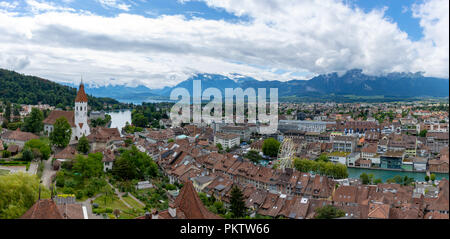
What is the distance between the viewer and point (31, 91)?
2692cm

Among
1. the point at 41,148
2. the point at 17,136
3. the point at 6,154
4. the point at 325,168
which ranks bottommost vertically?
the point at 325,168

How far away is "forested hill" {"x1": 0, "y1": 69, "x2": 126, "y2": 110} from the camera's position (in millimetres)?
24750

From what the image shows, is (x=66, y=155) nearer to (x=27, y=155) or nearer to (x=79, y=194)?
(x=27, y=155)

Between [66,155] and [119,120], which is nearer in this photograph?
[66,155]

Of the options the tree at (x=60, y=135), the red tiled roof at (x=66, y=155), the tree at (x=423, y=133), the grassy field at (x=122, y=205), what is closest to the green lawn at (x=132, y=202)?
the grassy field at (x=122, y=205)

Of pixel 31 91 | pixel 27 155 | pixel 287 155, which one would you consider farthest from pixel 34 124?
pixel 31 91

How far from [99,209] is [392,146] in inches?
599

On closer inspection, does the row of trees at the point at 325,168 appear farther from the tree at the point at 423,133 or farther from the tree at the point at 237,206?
the tree at the point at 423,133

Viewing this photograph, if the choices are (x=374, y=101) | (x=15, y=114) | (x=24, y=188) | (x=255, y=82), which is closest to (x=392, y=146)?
(x=24, y=188)

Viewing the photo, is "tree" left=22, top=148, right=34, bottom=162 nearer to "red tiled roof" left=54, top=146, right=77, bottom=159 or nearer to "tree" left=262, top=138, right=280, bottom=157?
"red tiled roof" left=54, top=146, right=77, bottom=159

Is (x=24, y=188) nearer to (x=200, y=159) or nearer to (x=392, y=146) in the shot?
(x=200, y=159)

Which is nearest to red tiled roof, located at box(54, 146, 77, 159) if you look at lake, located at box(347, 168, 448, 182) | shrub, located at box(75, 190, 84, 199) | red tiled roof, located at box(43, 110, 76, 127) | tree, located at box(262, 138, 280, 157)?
shrub, located at box(75, 190, 84, 199)

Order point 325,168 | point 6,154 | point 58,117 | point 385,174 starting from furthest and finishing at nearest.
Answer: point 385,174 → point 58,117 → point 325,168 → point 6,154

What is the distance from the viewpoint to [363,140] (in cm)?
2080
